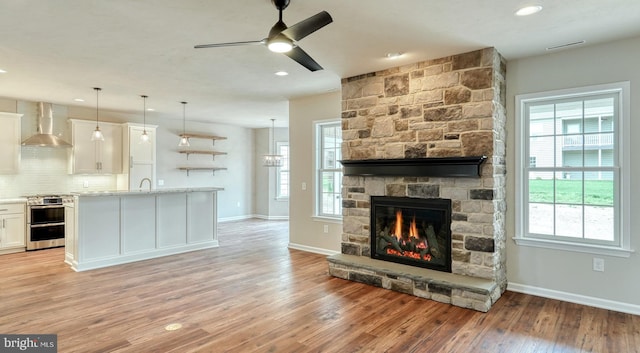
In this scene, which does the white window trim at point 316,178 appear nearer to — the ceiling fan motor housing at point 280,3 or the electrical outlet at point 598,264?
the ceiling fan motor housing at point 280,3

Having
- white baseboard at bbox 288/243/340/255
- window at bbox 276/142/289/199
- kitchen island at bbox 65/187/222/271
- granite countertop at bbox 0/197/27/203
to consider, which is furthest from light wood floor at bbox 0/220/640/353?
window at bbox 276/142/289/199

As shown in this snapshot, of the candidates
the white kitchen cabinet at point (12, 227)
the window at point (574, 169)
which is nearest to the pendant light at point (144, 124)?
the white kitchen cabinet at point (12, 227)

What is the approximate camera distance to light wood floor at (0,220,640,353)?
283 centimetres

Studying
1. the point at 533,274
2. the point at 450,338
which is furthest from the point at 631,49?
the point at 450,338

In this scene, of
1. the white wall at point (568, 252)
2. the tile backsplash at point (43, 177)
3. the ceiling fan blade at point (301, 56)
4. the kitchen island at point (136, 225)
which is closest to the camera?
the ceiling fan blade at point (301, 56)

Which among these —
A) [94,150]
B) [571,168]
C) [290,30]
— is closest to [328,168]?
[571,168]

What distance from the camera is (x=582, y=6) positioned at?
277 centimetres

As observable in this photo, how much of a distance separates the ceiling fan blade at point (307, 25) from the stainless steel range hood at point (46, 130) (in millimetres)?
6061

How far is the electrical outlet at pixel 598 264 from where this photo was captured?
3.56 metres

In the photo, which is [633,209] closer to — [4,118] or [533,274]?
[533,274]

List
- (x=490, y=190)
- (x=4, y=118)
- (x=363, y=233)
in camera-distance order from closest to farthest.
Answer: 1. (x=490, y=190)
2. (x=363, y=233)
3. (x=4, y=118)

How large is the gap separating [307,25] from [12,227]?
6.52 meters

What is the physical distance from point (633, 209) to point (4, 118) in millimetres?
8958

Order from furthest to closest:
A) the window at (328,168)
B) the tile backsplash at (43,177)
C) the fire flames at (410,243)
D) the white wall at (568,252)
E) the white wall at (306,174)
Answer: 1. the tile backsplash at (43,177)
2. the window at (328,168)
3. the white wall at (306,174)
4. the fire flames at (410,243)
5. the white wall at (568,252)
